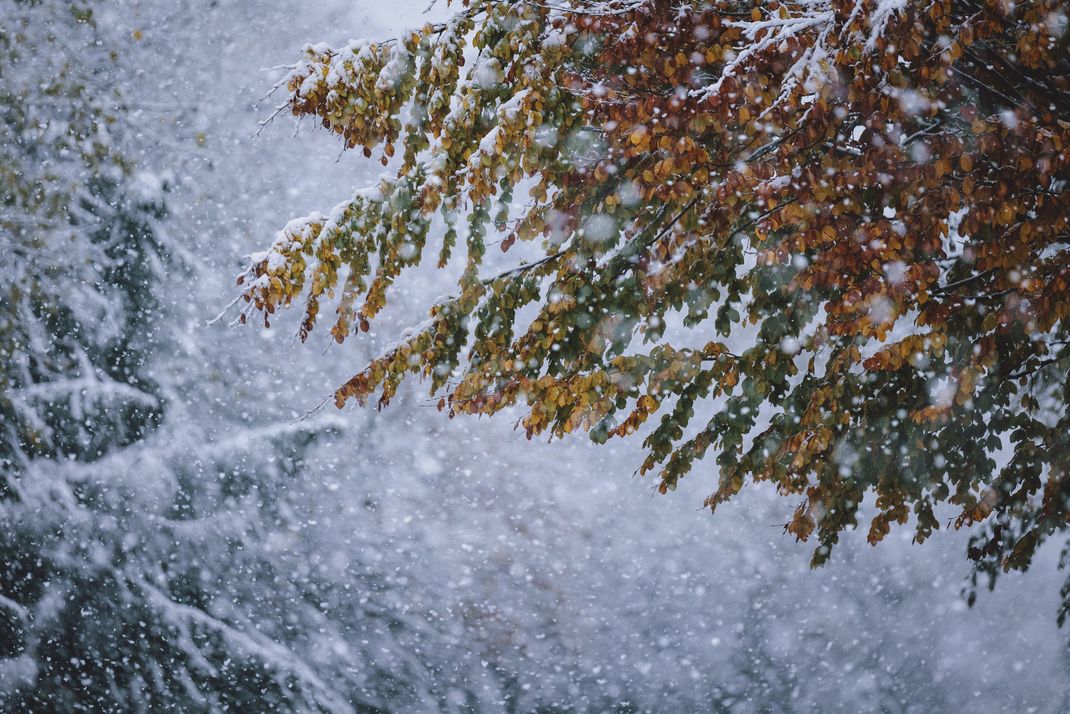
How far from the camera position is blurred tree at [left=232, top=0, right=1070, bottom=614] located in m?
2.96

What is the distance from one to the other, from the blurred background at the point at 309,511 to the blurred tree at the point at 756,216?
3.40 meters

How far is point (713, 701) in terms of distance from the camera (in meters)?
7.27

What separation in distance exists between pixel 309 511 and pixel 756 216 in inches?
192

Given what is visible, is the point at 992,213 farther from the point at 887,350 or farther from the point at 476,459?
the point at 476,459

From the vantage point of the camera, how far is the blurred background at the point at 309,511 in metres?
7.26

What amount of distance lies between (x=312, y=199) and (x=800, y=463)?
4950 millimetres

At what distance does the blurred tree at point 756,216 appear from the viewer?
9.73ft

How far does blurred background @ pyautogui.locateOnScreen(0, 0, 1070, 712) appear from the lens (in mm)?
7262

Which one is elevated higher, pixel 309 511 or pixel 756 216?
pixel 309 511

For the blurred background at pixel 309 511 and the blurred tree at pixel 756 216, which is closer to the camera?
the blurred tree at pixel 756 216

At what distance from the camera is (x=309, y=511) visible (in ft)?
24.3

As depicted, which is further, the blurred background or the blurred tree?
the blurred background

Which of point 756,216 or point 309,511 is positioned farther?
point 309,511

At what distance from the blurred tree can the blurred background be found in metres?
3.40
